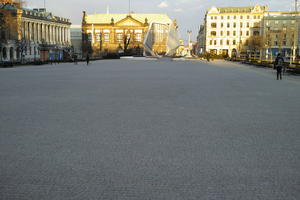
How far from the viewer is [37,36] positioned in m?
101

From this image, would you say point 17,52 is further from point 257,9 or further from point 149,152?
point 149,152

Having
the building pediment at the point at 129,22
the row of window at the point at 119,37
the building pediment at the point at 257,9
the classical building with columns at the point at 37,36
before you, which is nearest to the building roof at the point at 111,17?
the row of window at the point at 119,37

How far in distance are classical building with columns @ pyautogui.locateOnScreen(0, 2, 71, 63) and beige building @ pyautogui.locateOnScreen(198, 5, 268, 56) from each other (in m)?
50.8

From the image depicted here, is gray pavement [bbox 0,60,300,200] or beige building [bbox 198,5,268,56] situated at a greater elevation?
beige building [bbox 198,5,268,56]

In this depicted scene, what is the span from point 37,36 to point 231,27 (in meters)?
65.5

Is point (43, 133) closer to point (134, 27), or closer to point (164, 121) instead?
point (164, 121)

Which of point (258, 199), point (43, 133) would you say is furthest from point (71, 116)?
point (258, 199)

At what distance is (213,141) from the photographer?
19.8 ft

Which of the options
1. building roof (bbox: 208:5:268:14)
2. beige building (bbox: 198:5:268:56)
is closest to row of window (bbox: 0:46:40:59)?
beige building (bbox: 198:5:268:56)

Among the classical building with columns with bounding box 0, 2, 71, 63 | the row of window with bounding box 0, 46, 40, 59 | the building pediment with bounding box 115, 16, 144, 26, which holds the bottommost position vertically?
the row of window with bounding box 0, 46, 40, 59

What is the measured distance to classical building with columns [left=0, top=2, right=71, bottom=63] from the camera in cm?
7988

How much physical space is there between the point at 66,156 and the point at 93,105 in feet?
16.7

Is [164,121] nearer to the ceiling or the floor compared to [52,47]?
nearer to the floor

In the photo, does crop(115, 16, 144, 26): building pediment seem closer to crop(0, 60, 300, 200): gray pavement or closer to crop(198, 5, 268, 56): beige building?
crop(198, 5, 268, 56): beige building
